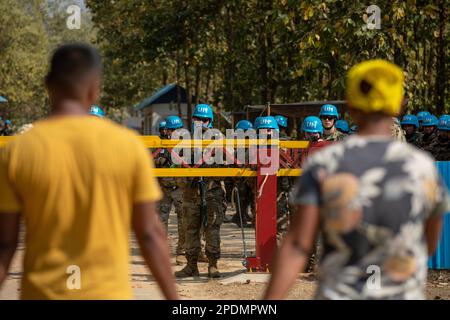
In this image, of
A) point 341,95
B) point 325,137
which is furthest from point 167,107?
point 325,137

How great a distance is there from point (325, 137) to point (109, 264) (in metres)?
9.10

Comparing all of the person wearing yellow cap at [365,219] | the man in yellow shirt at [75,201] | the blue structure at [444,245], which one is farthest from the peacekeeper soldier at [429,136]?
the man in yellow shirt at [75,201]

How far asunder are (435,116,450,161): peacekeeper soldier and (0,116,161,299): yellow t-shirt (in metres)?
11.8

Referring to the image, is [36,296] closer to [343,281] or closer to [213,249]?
[343,281]

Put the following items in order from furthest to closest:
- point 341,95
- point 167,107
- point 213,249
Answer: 1. point 167,107
2. point 341,95
3. point 213,249

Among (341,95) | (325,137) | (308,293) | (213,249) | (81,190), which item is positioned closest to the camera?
(81,190)

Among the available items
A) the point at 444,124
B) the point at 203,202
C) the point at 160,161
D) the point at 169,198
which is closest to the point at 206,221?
the point at 203,202

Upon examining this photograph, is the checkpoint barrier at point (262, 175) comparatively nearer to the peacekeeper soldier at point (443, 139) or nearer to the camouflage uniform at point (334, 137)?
the camouflage uniform at point (334, 137)

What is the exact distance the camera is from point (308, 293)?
1038cm

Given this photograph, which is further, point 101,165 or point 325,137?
point 325,137

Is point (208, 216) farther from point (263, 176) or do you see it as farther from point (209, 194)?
point (263, 176)

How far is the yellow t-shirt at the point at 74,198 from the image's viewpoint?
13.0 ft

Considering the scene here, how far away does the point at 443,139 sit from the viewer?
15.7 m

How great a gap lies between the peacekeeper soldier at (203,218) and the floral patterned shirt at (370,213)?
782 centimetres
